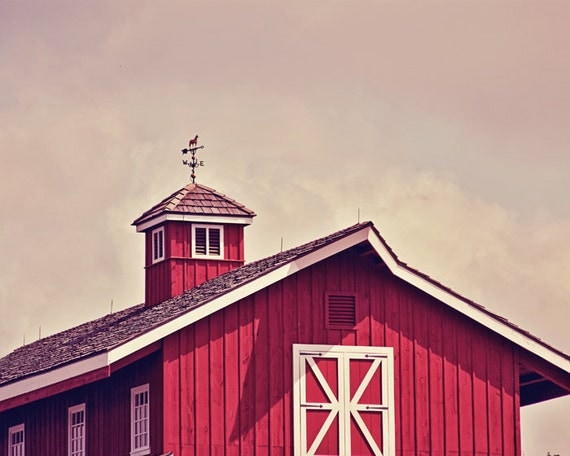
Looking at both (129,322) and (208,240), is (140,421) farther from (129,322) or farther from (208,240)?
(208,240)

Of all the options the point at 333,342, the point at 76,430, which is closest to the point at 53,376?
the point at 76,430

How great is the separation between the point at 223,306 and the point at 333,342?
8.94ft

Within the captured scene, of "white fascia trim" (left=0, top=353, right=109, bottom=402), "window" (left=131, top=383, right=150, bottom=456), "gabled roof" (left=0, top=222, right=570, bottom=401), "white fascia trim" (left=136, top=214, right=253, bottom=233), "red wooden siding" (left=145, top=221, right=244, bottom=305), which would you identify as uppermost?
"white fascia trim" (left=136, top=214, right=253, bottom=233)

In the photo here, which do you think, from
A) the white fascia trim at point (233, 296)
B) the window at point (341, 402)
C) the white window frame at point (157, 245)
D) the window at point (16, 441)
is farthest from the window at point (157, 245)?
the window at point (341, 402)

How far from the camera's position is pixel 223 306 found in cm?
4106

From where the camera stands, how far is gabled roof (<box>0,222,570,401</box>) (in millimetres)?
40406

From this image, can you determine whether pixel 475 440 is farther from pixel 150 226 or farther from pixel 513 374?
pixel 150 226

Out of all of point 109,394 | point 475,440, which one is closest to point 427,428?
point 475,440

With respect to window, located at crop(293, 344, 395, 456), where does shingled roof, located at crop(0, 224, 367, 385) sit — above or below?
above

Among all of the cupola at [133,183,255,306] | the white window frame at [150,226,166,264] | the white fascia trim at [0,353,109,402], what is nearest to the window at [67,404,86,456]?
the white fascia trim at [0,353,109,402]

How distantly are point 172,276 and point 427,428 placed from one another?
8627mm

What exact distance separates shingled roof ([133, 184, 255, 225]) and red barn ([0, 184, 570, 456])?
388 centimetres

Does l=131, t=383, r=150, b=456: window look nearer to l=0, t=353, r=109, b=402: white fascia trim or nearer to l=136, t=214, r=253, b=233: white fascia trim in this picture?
l=0, t=353, r=109, b=402: white fascia trim

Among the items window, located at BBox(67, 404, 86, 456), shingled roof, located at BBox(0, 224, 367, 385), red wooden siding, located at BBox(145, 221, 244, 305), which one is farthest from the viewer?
red wooden siding, located at BBox(145, 221, 244, 305)
